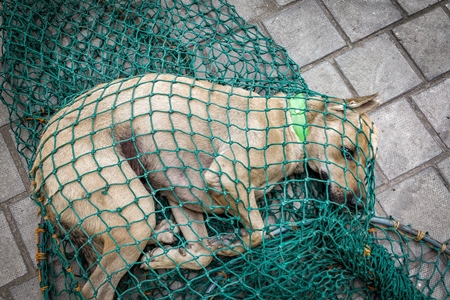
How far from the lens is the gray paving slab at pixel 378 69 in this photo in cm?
476

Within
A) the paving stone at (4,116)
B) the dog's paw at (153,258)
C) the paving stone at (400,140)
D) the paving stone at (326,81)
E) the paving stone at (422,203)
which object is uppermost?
the paving stone at (4,116)

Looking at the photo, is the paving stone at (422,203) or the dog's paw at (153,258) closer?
the dog's paw at (153,258)

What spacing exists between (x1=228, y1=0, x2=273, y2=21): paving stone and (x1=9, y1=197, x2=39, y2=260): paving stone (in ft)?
9.30

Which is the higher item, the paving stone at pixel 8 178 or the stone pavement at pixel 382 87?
the paving stone at pixel 8 178

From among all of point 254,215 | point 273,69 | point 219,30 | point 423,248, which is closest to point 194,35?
point 219,30

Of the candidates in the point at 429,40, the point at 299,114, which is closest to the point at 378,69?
the point at 429,40

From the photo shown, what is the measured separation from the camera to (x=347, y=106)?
3.87m

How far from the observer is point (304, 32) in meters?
4.93

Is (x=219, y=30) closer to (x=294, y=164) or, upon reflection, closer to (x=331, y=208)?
(x=294, y=164)

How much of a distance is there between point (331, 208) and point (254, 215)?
66 cm

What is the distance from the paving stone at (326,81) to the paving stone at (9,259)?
3173 millimetres

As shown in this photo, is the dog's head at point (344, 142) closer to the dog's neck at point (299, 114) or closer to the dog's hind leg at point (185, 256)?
the dog's neck at point (299, 114)

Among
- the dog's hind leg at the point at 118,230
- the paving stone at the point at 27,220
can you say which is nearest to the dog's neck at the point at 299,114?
the dog's hind leg at the point at 118,230

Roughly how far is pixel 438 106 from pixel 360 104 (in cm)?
137
